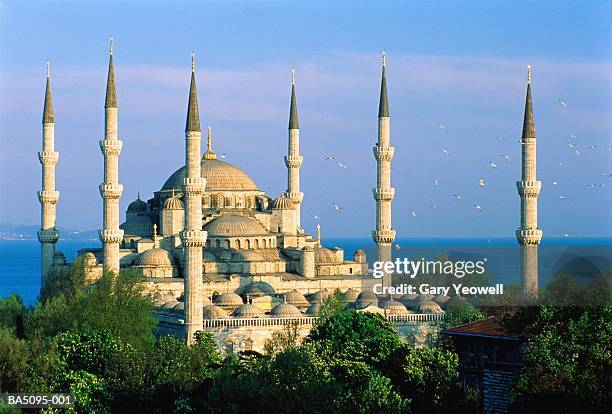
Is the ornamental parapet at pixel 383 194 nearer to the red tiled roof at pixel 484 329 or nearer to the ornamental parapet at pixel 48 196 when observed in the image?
the ornamental parapet at pixel 48 196

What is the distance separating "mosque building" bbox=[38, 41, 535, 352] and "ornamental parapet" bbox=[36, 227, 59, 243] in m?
0.05

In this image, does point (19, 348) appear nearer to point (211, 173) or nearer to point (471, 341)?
point (471, 341)

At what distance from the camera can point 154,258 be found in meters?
60.7

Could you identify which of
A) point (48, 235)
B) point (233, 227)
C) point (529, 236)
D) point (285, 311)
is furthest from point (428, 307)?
point (48, 235)

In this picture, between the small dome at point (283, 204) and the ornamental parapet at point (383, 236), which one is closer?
the ornamental parapet at point (383, 236)

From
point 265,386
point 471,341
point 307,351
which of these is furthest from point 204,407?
point 471,341

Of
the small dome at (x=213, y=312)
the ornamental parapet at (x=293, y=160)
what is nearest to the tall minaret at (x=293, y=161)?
the ornamental parapet at (x=293, y=160)

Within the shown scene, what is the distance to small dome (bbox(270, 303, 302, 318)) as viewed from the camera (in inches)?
2191

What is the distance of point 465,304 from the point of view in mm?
57000

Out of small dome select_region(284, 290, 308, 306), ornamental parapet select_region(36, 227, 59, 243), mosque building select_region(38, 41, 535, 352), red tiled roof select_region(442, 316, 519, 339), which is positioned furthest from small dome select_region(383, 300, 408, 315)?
ornamental parapet select_region(36, 227, 59, 243)

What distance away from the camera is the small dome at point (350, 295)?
60500 mm

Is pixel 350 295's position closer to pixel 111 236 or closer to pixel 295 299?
pixel 295 299

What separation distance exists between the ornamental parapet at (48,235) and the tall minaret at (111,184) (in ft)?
16.8

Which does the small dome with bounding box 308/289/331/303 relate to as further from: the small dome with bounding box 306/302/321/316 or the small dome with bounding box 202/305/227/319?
the small dome with bounding box 202/305/227/319
